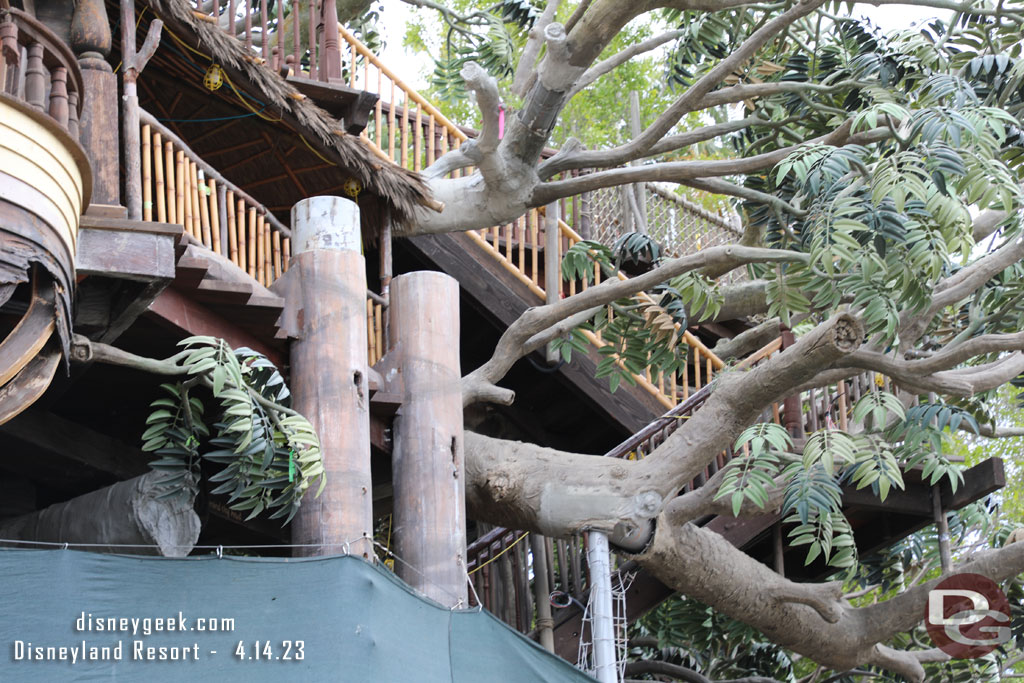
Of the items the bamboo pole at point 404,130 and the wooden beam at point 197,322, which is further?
the bamboo pole at point 404,130

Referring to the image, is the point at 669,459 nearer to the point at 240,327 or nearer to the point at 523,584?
the point at 523,584

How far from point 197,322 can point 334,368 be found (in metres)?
0.90

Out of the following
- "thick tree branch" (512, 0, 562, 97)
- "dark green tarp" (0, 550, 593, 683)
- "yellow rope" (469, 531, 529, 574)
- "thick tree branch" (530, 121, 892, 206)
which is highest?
"thick tree branch" (512, 0, 562, 97)

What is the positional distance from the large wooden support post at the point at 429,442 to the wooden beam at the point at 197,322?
3.32 feet

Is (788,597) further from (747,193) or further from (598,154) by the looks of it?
(598,154)

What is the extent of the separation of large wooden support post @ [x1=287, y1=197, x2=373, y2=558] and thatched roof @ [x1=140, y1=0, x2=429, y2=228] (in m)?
0.87

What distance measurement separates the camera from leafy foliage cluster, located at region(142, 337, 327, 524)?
26.8ft

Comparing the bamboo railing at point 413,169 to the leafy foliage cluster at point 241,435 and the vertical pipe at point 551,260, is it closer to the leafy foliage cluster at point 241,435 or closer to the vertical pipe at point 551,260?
the vertical pipe at point 551,260

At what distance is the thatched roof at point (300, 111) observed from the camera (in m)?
9.68

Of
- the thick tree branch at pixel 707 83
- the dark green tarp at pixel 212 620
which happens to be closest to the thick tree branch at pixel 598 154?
the thick tree branch at pixel 707 83

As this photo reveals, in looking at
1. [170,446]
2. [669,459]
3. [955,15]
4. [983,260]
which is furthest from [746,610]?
[955,15]

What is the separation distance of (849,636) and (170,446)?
535 cm

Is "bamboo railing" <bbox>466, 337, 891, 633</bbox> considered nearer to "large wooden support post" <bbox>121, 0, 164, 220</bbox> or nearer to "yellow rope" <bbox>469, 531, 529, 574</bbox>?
"yellow rope" <bbox>469, 531, 529, 574</bbox>

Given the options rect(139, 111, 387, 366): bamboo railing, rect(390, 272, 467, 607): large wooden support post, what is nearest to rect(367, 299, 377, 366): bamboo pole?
rect(139, 111, 387, 366): bamboo railing
